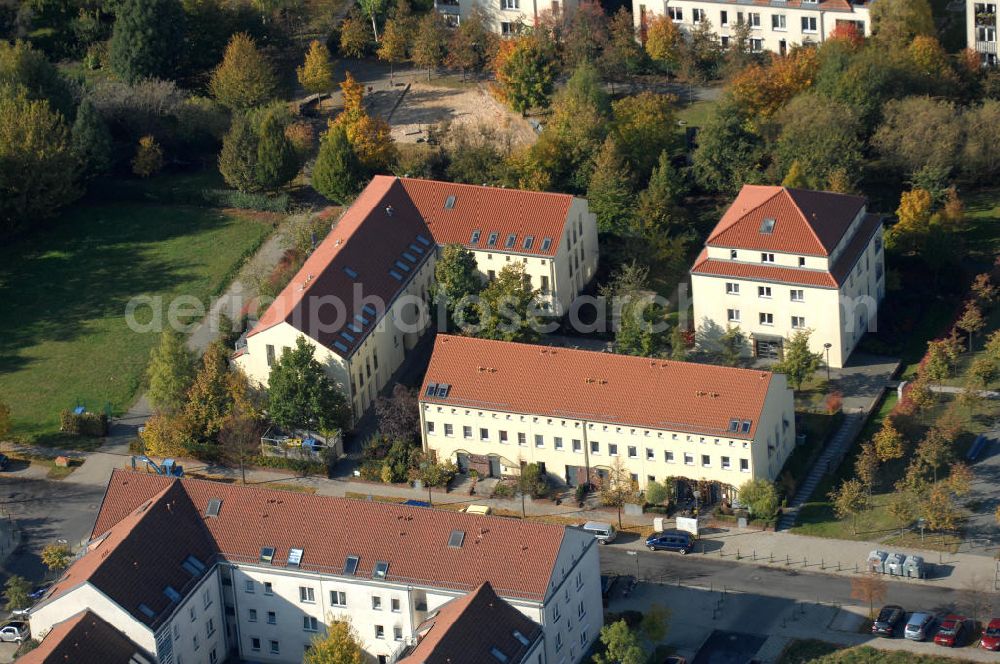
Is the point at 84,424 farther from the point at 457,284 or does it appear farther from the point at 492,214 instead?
the point at 492,214

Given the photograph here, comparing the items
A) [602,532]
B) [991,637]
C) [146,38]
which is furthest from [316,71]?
[991,637]

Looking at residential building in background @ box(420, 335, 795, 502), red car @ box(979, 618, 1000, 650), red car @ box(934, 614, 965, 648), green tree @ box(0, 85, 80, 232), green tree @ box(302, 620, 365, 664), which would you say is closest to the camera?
green tree @ box(302, 620, 365, 664)

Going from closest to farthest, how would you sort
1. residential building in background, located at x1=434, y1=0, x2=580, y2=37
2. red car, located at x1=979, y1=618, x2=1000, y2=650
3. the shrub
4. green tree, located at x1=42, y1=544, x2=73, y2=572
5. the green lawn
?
1. red car, located at x1=979, y1=618, x2=1000, y2=650
2. green tree, located at x1=42, y1=544, x2=73, y2=572
3. the shrub
4. the green lawn
5. residential building in background, located at x1=434, y1=0, x2=580, y2=37

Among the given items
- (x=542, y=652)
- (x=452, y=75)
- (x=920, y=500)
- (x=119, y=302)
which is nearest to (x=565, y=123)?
(x=452, y=75)

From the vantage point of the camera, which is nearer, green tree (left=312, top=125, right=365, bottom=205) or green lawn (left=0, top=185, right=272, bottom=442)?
green lawn (left=0, top=185, right=272, bottom=442)

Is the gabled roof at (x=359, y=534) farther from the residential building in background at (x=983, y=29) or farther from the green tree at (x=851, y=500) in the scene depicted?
the residential building in background at (x=983, y=29)

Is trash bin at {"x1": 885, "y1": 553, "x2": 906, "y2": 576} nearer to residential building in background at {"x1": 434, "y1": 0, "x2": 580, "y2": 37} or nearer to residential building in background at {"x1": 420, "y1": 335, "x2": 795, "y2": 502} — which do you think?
residential building in background at {"x1": 420, "y1": 335, "x2": 795, "y2": 502}

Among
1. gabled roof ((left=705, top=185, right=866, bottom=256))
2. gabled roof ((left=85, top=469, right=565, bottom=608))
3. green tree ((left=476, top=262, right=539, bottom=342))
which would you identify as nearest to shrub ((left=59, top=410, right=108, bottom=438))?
gabled roof ((left=85, top=469, right=565, bottom=608))

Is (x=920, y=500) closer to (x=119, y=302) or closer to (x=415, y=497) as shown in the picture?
(x=415, y=497)
